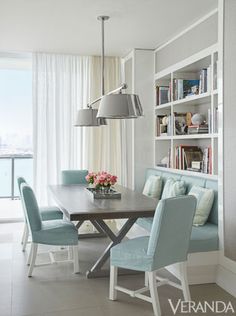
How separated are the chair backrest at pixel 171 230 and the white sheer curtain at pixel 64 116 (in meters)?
3.33

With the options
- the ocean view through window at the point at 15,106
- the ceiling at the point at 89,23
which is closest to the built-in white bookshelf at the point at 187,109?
the ceiling at the point at 89,23

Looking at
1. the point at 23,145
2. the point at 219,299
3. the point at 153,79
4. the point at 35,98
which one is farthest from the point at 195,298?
the point at 23,145

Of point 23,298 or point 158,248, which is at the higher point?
point 158,248

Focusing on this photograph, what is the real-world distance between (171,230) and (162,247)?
0.47 feet

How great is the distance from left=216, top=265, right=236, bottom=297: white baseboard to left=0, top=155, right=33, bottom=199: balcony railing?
4.35 m

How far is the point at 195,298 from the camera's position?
131 inches

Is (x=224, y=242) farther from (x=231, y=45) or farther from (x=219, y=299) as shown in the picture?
(x=231, y=45)

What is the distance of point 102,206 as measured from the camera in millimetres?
3568

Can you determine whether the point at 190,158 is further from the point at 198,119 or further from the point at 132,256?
the point at 132,256

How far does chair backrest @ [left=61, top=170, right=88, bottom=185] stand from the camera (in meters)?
5.67

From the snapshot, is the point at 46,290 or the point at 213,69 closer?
the point at 46,290

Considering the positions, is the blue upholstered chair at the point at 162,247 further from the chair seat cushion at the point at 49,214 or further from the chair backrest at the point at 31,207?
the chair seat cushion at the point at 49,214

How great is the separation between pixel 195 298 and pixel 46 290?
1294mm

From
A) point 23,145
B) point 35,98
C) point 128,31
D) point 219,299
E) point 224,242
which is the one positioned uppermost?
point 128,31
